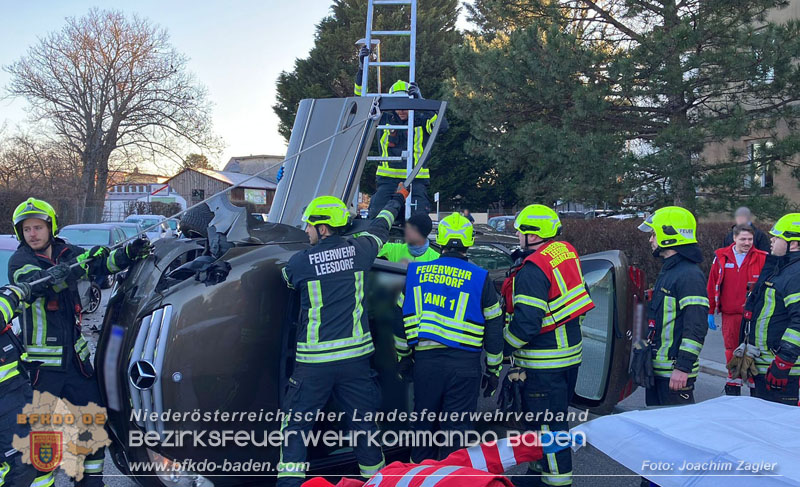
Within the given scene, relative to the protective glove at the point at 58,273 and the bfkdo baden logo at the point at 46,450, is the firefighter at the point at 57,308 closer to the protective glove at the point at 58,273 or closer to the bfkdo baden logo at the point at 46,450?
the protective glove at the point at 58,273

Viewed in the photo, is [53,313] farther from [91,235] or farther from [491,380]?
[91,235]

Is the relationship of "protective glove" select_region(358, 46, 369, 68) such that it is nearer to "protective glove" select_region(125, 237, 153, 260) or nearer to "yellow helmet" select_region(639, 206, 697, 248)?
"protective glove" select_region(125, 237, 153, 260)

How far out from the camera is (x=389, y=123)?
630 centimetres

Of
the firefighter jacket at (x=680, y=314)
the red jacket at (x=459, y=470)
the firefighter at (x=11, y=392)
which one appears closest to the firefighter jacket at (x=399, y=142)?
the firefighter jacket at (x=680, y=314)

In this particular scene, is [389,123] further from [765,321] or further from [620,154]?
[620,154]

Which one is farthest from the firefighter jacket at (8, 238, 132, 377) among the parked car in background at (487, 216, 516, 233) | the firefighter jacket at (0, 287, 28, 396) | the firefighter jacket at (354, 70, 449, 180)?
the parked car in background at (487, 216, 516, 233)

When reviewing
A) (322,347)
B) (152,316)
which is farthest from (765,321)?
(152,316)

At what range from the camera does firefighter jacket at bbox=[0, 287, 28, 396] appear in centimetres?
319

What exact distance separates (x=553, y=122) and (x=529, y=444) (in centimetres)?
1139

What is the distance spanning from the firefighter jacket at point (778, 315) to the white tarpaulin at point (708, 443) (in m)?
2.09

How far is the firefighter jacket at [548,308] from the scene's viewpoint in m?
3.72

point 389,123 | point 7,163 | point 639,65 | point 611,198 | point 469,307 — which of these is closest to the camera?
point 469,307

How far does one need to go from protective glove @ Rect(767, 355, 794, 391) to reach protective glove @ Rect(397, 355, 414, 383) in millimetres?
2600

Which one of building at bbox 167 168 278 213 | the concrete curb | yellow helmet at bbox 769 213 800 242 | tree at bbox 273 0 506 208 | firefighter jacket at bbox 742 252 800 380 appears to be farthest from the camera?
building at bbox 167 168 278 213
